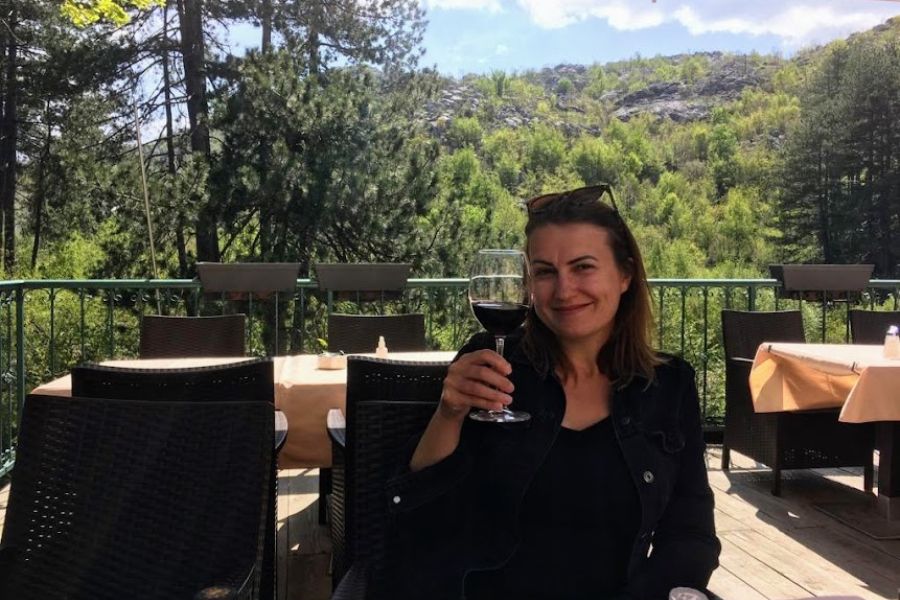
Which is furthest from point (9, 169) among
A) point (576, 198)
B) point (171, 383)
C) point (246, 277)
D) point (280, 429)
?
point (576, 198)

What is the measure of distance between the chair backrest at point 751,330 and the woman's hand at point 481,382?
3.53 meters

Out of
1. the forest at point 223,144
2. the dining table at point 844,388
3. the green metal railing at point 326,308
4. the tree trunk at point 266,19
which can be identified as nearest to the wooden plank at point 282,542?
the green metal railing at point 326,308

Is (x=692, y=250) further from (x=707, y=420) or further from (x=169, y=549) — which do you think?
(x=169, y=549)

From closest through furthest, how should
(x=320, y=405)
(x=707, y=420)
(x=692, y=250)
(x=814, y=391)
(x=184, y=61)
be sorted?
(x=320, y=405)
(x=814, y=391)
(x=707, y=420)
(x=184, y=61)
(x=692, y=250)

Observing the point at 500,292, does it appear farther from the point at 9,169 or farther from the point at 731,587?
the point at 9,169

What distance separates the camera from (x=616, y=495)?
1.31 meters

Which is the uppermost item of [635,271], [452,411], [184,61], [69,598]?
[184,61]

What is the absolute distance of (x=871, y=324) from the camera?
177 inches

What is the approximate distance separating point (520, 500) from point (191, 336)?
8.79ft

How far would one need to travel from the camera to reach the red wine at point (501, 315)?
1.27 m

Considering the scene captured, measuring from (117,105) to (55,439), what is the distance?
53.2ft

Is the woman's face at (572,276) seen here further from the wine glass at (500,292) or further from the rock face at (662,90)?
the rock face at (662,90)

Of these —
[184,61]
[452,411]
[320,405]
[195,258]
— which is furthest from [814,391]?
[184,61]

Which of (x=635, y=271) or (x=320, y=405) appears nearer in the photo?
(x=635, y=271)
